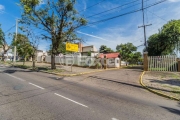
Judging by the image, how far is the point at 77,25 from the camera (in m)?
18.1

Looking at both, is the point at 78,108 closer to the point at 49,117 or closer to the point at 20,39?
the point at 49,117

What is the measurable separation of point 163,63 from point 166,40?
45.5ft

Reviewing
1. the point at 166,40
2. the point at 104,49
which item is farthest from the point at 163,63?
the point at 104,49

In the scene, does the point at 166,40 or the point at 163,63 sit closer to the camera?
the point at 163,63

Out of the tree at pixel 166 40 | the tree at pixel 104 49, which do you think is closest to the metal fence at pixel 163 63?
the tree at pixel 166 40

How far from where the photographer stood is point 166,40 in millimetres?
27000

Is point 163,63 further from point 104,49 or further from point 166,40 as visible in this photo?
point 104,49

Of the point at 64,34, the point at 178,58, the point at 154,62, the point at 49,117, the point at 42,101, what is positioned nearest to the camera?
the point at 49,117

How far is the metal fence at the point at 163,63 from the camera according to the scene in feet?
51.4

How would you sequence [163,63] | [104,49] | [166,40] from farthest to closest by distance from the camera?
[104,49]
[166,40]
[163,63]

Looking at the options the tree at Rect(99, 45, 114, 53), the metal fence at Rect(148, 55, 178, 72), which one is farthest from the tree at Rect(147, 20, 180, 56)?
the tree at Rect(99, 45, 114, 53)

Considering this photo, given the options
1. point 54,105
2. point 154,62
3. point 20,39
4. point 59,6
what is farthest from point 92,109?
point 20,39

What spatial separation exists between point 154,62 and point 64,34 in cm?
1320

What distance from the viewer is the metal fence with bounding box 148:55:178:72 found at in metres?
15.7
